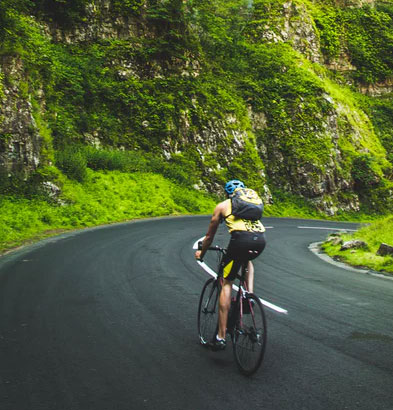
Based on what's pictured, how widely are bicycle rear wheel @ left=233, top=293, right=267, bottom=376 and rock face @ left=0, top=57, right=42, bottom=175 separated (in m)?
15.5

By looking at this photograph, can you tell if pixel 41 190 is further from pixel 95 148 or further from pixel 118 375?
pixel 118 375

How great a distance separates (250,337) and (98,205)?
679 inches

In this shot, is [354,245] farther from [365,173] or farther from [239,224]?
[365,173]

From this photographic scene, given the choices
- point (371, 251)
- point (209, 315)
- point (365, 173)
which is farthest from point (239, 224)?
point (365, 173)

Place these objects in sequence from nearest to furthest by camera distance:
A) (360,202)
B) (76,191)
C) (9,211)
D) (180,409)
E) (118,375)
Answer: (180,409) < (118,375) < (9,211) < (76,191) < (360,202)

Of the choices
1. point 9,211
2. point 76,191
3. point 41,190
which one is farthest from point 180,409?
point 76,191

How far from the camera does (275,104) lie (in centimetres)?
3481

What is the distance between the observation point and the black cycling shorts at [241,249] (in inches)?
166

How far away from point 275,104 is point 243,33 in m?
11.3

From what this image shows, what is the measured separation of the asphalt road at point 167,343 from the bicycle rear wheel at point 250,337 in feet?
0.50

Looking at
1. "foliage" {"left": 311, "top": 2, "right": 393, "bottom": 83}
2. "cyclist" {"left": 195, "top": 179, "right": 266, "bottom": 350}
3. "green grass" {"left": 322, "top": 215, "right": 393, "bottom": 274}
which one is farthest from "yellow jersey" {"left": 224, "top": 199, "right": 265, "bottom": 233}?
"foliage" {"left": 311, "top": 2, "right": 393, "bottom": 83}

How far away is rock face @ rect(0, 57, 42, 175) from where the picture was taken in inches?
658

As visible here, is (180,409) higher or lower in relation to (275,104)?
lower

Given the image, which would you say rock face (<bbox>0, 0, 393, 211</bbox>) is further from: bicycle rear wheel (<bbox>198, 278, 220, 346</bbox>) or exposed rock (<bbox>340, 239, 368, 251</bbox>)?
bicycle rear wheel (<bbox>198, 278, 220, 346</bbox>)
